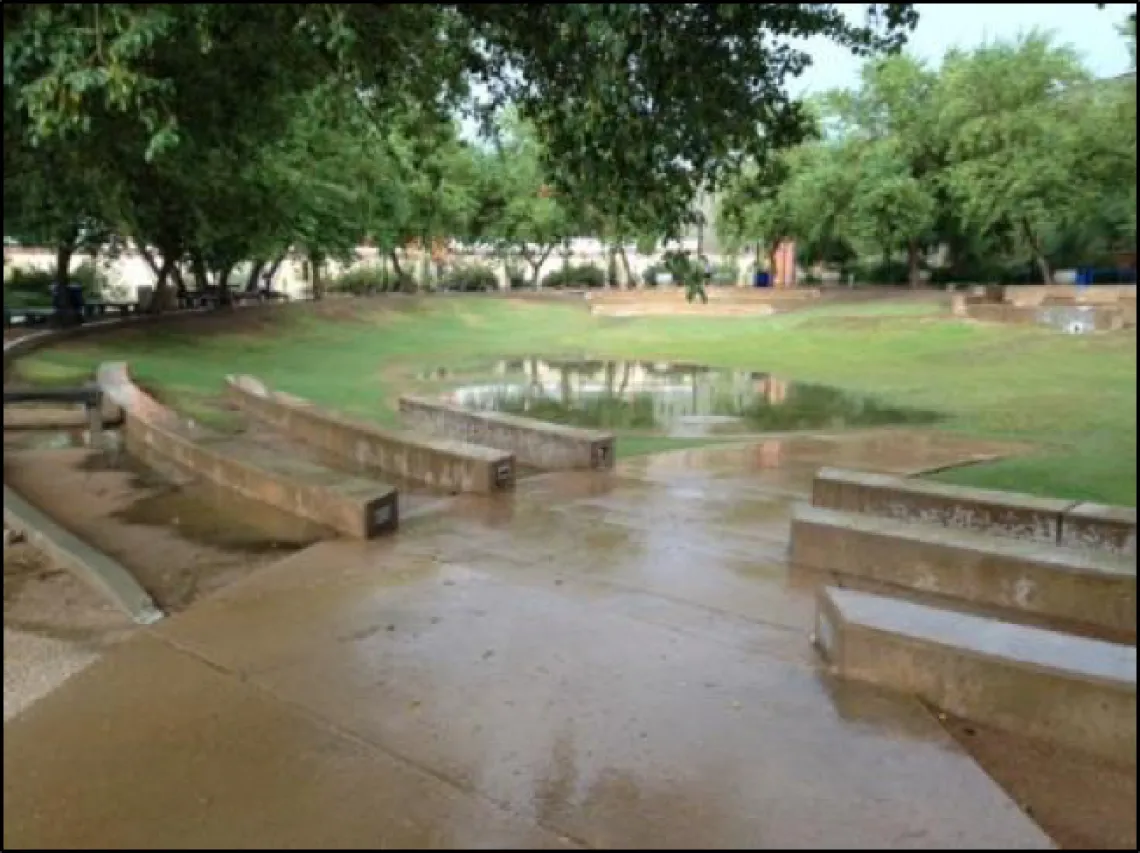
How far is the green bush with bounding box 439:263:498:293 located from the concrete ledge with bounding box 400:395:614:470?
44.5 metres

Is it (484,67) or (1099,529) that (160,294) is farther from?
(1099,529)

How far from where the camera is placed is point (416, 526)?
789cm

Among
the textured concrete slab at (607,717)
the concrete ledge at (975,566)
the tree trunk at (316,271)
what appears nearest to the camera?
the textured concrete slab at (607,717)

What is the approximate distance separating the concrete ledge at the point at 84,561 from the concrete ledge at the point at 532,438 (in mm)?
4829

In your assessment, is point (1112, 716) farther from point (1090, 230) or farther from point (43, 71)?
point (1090, 230)

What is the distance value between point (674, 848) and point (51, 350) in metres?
21.2

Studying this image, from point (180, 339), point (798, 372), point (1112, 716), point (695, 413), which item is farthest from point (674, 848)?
point (180, 339)

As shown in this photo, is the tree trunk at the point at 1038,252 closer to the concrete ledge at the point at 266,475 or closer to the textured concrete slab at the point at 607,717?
the concrete ledge at the point at 266,475

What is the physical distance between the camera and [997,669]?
14.2 ft

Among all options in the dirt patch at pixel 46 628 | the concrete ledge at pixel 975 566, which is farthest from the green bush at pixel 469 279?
the concrete ledge at pixel 975 566

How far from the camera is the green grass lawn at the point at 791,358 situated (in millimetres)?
12734

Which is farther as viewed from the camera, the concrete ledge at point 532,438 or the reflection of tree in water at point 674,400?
the reflection of tree in water at point 674,400

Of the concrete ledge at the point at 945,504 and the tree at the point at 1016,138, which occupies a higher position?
the tree at the point at 1016,138

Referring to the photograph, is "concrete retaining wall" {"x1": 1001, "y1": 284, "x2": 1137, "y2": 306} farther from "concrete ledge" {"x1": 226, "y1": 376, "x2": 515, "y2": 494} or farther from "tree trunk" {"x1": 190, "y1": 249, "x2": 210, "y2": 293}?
"concrete ledge" {"x1": 226, "y1": 376, "x2": 515, "y2": 494}
